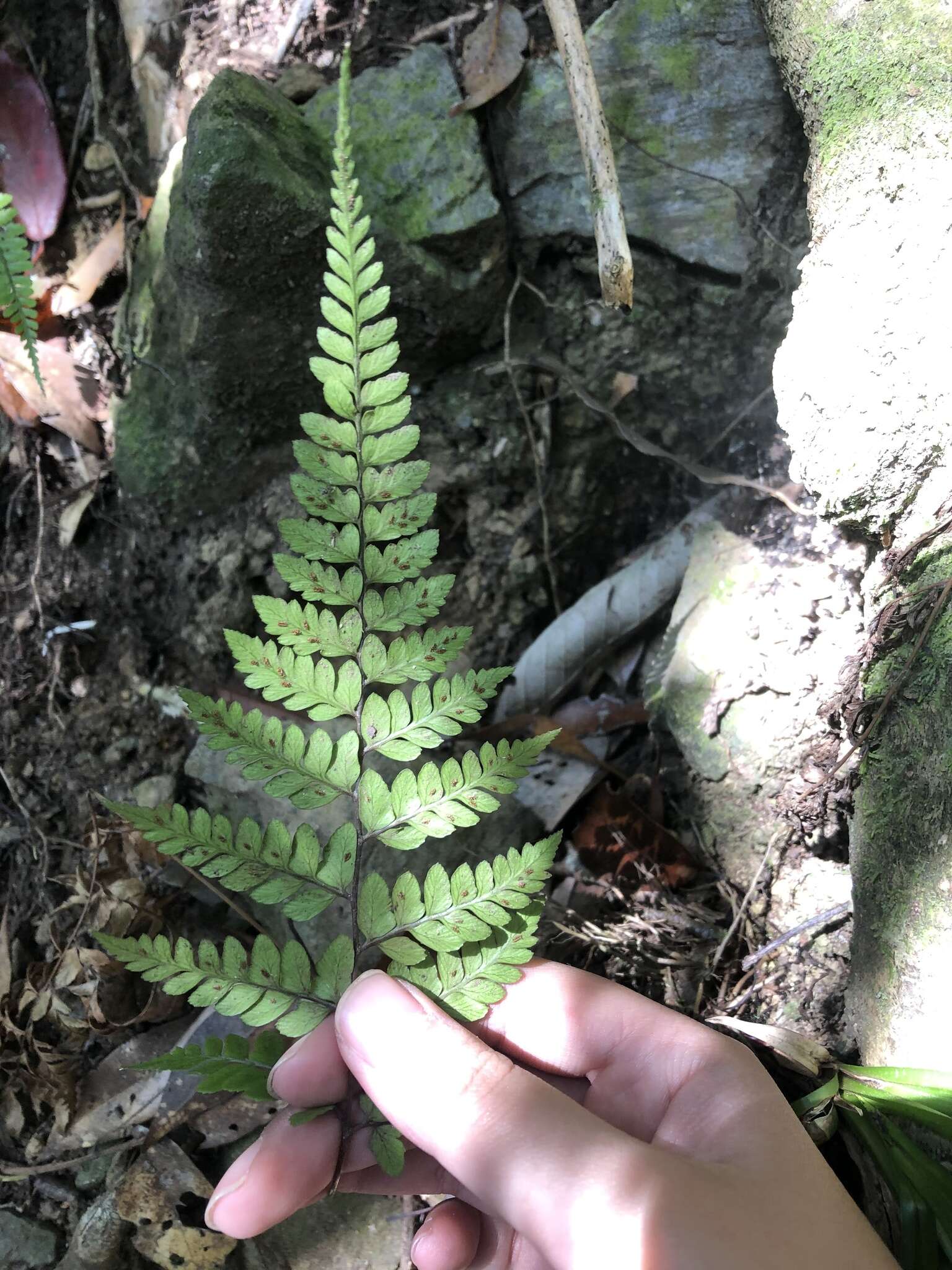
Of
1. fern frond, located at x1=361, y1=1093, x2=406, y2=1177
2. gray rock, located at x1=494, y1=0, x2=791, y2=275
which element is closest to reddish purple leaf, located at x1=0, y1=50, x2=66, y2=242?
gray rock, located at x1=494, y1=0, x2=791, y2=275

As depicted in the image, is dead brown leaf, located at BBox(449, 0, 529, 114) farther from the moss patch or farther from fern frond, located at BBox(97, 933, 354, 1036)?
fern frond, located at BBox(97, 933, 354, 1036)

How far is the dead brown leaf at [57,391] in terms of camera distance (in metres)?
3.06

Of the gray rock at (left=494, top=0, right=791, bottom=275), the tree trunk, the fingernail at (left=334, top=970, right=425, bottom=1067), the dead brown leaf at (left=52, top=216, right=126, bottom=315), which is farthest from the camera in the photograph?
the dead brown leaf at (left=52, top=216, right=126, bottom=315)

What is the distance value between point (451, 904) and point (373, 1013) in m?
0.24

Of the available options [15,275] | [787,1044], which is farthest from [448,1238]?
[15,275]

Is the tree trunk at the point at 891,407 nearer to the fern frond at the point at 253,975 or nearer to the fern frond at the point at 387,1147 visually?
the fern frond at the point at 387,1147

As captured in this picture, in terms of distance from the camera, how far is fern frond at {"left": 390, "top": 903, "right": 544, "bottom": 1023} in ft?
5.54

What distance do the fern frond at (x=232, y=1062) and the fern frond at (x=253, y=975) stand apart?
0.06 m

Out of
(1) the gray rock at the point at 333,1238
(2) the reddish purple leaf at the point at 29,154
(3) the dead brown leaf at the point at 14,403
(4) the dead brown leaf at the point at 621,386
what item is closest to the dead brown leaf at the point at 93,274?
(2) the reddish purple leaf at the point at 29,154

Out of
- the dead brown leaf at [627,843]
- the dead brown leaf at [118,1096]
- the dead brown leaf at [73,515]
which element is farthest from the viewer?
the dead brown leaf at [73,515]

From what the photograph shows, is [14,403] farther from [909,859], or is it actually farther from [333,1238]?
[909,859]

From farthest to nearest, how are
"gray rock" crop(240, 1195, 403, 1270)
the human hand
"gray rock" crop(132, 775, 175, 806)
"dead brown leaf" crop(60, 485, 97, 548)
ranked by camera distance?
"dead brown leaf" crop(60, 485, 97, 548) → "gray rock" crop(132, 775, 175, 806) → "gray rock" crop(240, 1195, 403, 1270) → the human hand

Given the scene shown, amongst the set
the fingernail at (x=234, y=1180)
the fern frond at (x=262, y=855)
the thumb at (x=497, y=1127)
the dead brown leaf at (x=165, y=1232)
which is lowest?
the dead brown leaf at (x=165, y=1232)

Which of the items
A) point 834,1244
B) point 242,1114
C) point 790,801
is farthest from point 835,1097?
point 242,1114
